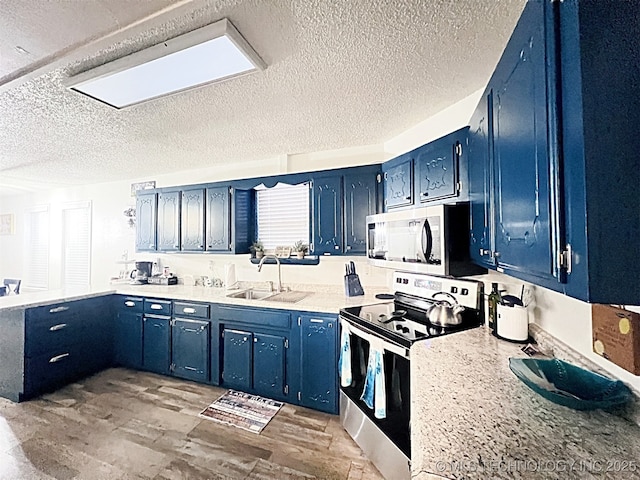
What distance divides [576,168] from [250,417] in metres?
2.63

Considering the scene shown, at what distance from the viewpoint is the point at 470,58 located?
160 cm

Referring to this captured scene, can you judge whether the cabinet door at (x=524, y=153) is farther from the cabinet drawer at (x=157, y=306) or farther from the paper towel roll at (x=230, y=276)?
the cabinet drawer at (x=157, y=306)

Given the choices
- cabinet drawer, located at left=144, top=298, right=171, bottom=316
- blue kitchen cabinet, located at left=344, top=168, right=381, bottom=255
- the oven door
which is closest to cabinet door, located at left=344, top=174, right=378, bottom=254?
blue kitchen cabinet, located at left=344, top=168, right=381, bottom=255

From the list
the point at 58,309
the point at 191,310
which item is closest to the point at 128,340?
the point at 58,309

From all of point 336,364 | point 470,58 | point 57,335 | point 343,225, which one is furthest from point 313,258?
point 57,335

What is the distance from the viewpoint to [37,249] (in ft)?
17.2

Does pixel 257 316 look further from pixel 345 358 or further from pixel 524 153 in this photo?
pixel 524 153

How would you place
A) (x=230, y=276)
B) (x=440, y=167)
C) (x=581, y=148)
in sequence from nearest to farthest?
(x=581, y=148), (x=440, y=167), (x=230, y=276)

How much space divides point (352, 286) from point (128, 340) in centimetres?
268

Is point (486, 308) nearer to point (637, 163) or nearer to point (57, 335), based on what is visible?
point (637, 163)

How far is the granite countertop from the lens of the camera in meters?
2.48

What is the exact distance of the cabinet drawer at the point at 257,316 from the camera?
248cm

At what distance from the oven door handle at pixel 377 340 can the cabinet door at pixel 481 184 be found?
67 cm

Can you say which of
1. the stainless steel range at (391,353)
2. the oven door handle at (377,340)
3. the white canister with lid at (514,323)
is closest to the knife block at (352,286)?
the stainless steel range at (391,353)
